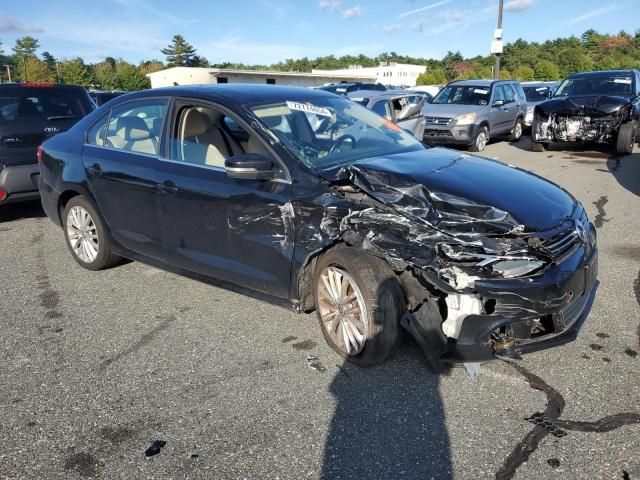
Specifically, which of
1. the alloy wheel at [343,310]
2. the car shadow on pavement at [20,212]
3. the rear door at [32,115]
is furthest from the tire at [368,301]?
the car shadow on pavement at [20,212]

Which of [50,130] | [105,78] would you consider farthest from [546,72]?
[105,78]

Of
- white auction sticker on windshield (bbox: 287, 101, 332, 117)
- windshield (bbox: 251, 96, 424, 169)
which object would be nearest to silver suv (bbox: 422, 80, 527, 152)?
windshield (bbox: 251, 96, 424, 169)

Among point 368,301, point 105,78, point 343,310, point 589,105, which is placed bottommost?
point 343,310

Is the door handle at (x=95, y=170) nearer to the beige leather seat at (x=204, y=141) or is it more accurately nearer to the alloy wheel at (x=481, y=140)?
the beige leather seat at (x=204, y=141)

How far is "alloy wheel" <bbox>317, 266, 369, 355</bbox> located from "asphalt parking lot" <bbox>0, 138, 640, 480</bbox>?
162 millimetres

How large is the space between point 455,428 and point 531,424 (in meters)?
0.39

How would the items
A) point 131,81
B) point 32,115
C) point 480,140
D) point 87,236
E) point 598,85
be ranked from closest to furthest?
point 87,236 → point 32,115 → point 598,85 → point 480,140 → point 131,81

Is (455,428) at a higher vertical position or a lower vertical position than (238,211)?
lower

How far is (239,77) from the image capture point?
51.3 meters

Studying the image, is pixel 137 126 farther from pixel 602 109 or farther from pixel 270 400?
pixel 602 109

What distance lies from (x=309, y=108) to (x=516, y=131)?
12.8m

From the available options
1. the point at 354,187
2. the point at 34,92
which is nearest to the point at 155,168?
the point at 354,187

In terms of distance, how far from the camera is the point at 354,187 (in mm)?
3404

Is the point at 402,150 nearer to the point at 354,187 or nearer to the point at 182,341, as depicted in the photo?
the point at 354,187
